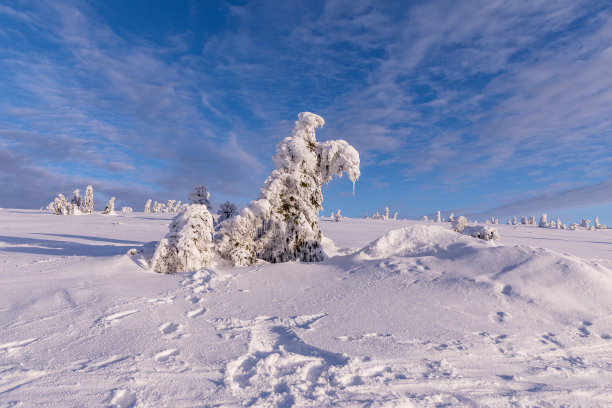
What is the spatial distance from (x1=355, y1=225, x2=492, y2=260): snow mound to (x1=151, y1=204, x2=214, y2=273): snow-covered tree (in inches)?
160

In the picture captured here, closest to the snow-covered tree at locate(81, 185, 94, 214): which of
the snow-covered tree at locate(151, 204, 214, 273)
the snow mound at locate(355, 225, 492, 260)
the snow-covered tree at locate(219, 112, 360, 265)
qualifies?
the snow-covered tree at locate(151, 204, 214, 273)

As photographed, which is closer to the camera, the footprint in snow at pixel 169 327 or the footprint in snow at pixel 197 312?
the footprint in snow at pixel 169 327

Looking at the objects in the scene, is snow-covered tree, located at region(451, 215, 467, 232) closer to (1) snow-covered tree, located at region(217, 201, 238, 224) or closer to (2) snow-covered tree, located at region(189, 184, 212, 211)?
(1) snow-covered tree, located at region(217, 201, 238, 224)

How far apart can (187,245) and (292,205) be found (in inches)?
131

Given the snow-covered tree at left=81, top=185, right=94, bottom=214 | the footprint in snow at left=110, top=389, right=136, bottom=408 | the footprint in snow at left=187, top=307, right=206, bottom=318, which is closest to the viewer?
the footprint in snow at left=110, top=389, right=136, bottom=408

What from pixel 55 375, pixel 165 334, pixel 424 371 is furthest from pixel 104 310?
pixel 424 371

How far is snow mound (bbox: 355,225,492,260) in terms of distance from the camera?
8.12m

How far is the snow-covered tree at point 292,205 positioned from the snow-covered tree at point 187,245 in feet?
1.89

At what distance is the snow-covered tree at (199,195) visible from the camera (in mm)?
12719

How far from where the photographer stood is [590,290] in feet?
18.4

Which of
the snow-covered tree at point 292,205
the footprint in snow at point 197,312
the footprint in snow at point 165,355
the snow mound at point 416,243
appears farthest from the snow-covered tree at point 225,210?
the footprint in snow at point 165,355

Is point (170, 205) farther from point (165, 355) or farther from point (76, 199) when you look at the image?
point (165, 355)

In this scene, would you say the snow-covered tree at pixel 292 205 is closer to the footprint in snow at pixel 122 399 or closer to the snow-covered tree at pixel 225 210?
the snow-covered tree at pixel 225 210

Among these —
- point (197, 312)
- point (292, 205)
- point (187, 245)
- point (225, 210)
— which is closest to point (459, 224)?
point (292, 205)
